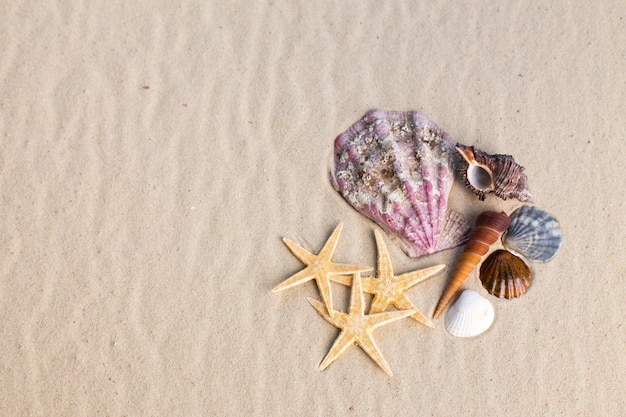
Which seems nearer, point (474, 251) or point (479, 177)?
point (474, 251)

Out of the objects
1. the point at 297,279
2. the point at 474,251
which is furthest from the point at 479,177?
the point at 297,279

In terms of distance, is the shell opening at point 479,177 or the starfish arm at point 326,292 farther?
the shell opening at point 479,177

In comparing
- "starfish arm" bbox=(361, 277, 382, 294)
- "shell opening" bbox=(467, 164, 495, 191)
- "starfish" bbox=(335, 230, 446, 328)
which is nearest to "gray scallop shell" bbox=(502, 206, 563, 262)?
"shell opening" bbox=(467, 164, 495, 191)

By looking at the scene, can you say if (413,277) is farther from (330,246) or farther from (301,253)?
(301,253)

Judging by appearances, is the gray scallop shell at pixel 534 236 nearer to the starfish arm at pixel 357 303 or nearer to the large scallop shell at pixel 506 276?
the large scallop shell at pixel 506 276

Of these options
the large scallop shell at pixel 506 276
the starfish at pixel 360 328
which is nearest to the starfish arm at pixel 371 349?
the starfish at pixel 360 328

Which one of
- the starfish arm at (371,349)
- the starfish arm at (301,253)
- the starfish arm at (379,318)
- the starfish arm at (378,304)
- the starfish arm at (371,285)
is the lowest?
the starfish arm at (371,349)

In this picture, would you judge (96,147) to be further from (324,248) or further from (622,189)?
(622,189)

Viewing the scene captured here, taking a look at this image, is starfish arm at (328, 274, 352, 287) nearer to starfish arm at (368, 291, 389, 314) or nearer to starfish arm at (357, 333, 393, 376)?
starfish arm at (368, 291, 389, 314)
